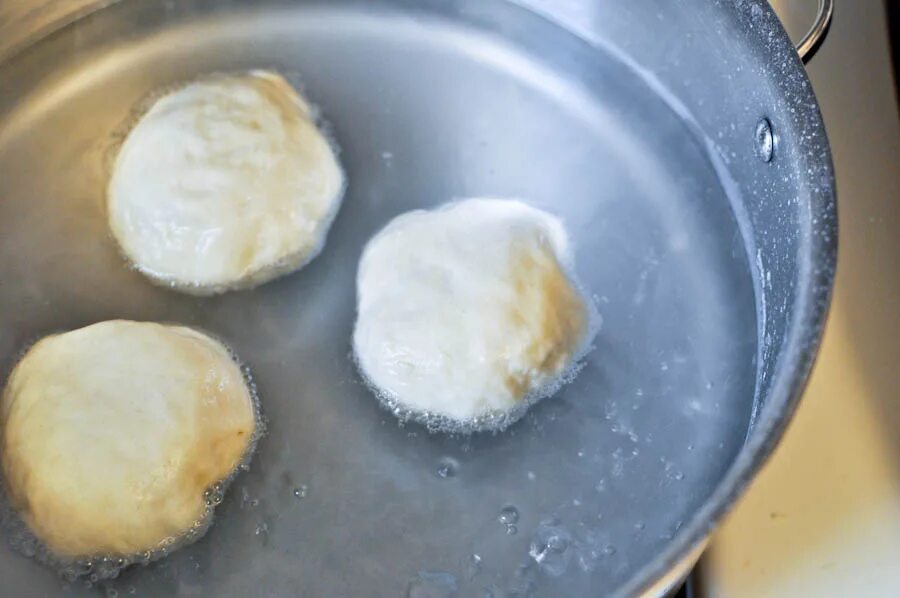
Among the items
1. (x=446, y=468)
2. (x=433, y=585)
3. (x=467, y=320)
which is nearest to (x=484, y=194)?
(x=467, y=320)

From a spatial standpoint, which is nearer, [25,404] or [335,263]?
[25,404]

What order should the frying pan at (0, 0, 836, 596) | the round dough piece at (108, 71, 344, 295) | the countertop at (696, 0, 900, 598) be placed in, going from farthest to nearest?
1. the round dough piece at (108, 71, 344, 295)
2. the frying pan at (0, 0, 836, 596)
3. the countertop at (696, 0, 900, 598)

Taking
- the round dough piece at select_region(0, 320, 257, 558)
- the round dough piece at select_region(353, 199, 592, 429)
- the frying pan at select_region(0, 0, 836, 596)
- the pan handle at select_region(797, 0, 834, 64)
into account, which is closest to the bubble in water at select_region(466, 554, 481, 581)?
the frying pan at select_region(0, 0, 836, 596)

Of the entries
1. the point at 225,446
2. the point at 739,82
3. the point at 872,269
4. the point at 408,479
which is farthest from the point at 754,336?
the point at 225,446

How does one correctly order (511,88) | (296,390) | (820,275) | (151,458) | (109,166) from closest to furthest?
(820,275) < (151,458) < (296,390) < (109,166) < (511,88)

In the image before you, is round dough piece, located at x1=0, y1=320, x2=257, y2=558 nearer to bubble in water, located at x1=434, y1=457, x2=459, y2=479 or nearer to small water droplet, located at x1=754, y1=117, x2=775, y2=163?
bubble in water, located at x1=434, y1=457, x2=459, y2=479

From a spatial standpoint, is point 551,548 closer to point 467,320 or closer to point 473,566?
point 473,566

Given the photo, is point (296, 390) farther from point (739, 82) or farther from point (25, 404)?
point (739, 82)
